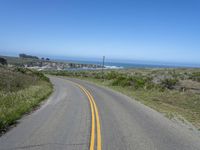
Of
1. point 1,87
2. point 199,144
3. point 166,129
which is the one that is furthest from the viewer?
point 1,87

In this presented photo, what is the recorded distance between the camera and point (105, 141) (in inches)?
313

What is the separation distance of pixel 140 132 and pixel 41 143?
11.8 ft

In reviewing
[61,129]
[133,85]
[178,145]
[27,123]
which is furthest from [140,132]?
[133,85]

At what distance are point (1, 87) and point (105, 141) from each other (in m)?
14.2

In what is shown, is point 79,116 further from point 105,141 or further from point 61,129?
point 105,141

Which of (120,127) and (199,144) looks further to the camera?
(120,127)

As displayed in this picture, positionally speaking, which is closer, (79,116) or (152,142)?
(152,142)

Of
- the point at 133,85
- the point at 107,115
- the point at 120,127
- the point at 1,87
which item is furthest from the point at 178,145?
the point at 133,85

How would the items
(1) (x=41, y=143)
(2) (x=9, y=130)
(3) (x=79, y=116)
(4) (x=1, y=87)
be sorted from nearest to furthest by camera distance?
(1) (x=41, y=143) < (2) (x=9, y=130) < (3) (x=79, y=116) < (4) (x=1, y=87)

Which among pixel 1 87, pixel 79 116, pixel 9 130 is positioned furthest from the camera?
pixel 1 87

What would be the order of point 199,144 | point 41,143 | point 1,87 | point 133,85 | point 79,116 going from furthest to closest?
point 133,85 → point 1,87 → point 79,116 → point 199,144 → point 41,143

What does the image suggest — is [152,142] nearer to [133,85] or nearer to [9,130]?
[9,130]

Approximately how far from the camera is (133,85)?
33.1 m

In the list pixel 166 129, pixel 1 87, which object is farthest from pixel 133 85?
pixel 166 129
